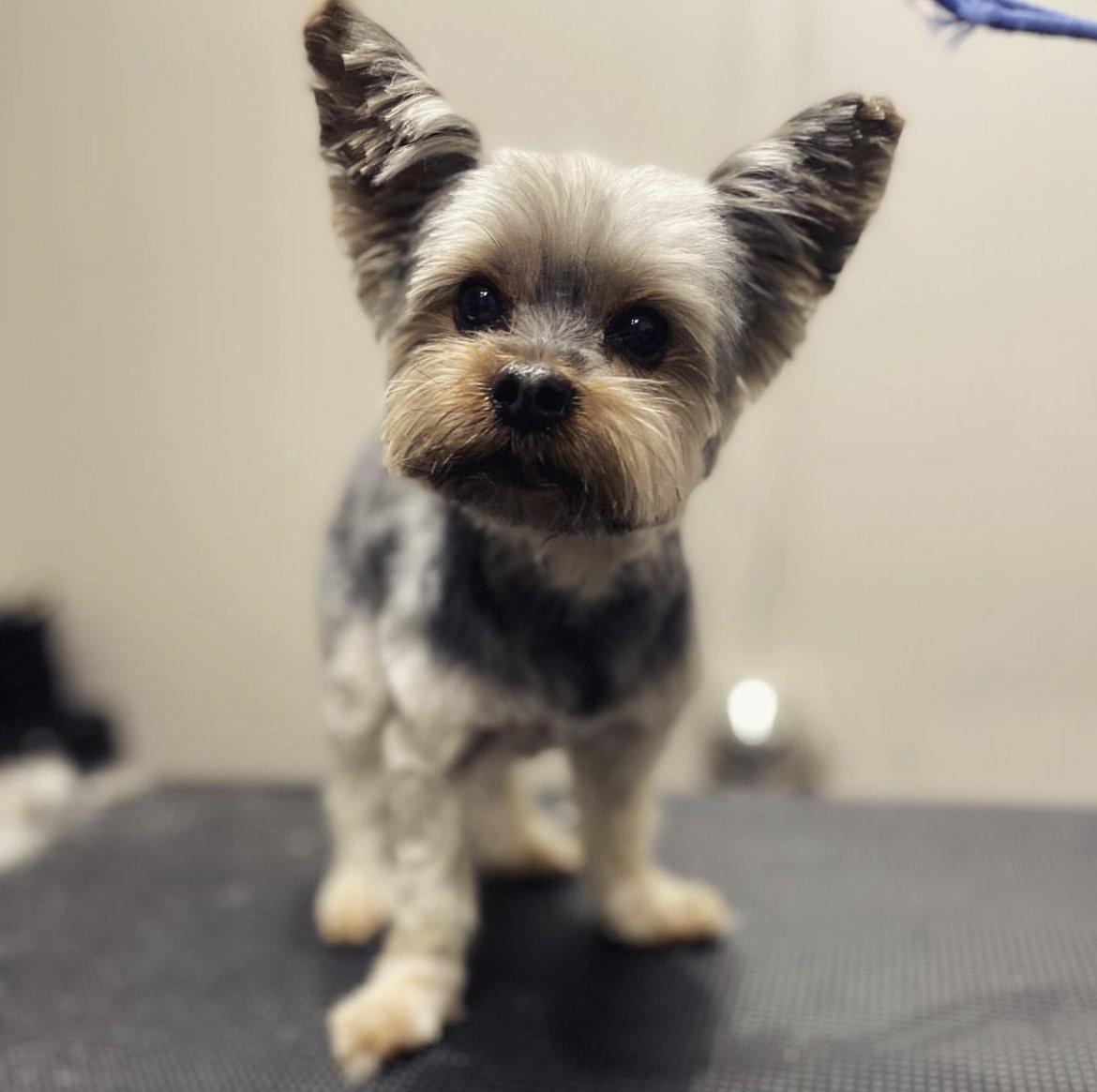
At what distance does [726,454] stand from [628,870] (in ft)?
1.83

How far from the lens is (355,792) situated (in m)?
1.26

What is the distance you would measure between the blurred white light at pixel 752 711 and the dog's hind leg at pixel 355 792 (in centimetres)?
69

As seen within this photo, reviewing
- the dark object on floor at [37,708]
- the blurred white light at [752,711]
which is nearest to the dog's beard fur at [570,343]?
the blurred white light at [752,711]

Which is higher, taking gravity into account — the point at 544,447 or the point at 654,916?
the point at 544,447

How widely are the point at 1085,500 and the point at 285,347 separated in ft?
3.38

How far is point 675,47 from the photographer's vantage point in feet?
3.87

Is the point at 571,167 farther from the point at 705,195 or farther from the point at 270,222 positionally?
the point at 270,222

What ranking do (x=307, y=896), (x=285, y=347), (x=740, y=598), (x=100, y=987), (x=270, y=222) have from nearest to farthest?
(x=100, y=987) < (x=307, y=896) < (x=270, y=222) < (x=285, y=347) < (x=740, y=598)

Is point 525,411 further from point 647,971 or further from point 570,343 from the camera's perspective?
point 647,971

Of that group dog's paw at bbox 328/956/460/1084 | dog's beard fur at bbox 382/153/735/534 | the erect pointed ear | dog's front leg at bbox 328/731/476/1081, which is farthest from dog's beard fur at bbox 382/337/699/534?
dog's paw at bbox 328/956/460/1084

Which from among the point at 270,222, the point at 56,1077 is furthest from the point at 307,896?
the point at 270,222

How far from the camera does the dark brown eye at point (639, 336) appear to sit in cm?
85

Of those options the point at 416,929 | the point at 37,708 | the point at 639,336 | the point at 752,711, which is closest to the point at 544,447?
the point at 639,336

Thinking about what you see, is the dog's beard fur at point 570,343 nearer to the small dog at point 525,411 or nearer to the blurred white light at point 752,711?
the small dog at point 525,411
